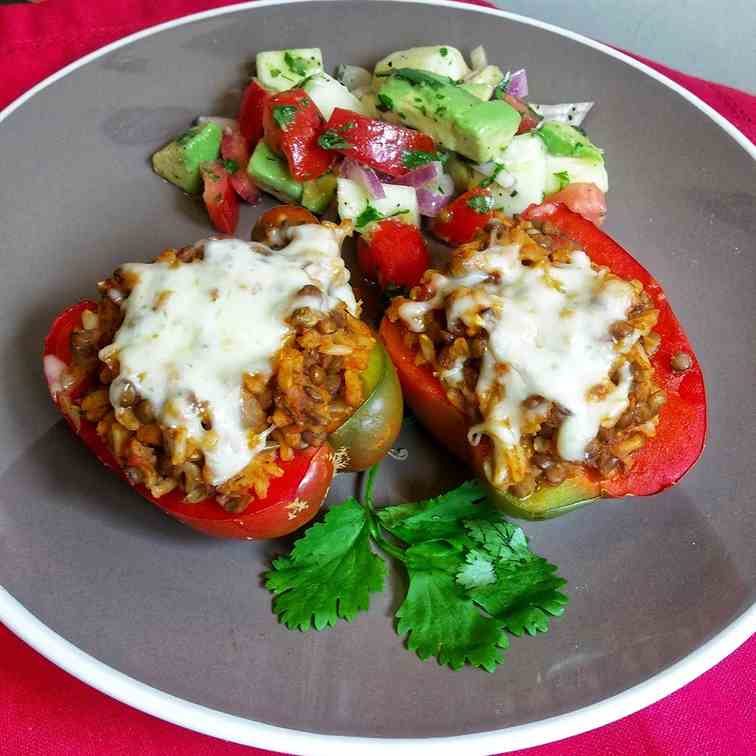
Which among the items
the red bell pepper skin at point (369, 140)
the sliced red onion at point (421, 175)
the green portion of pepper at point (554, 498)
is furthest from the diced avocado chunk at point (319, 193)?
the green portion of pepper at point (554, 498)

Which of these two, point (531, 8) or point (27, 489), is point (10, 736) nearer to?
point (27, 489)

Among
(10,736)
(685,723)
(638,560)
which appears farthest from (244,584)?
(685,723)

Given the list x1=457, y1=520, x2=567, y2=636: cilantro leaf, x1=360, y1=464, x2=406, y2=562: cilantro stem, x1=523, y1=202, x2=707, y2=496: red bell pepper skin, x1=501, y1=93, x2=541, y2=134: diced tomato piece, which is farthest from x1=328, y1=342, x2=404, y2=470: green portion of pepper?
x1=501, y1=93, x2=541, y2=134: diced tomato piece

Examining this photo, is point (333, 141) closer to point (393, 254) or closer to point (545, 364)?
point (393, 254)

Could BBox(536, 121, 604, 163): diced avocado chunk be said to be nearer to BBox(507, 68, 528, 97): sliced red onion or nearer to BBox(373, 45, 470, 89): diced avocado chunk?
BBox(507, 68, 528, 97): sliced red onion

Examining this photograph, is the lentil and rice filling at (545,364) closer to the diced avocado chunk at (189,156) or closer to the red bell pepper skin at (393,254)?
the red bell pepper skin at (393,254)

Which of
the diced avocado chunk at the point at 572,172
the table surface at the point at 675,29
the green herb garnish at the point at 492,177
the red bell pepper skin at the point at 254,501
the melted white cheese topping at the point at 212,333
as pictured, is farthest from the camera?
the table surface at the point at 675,29
